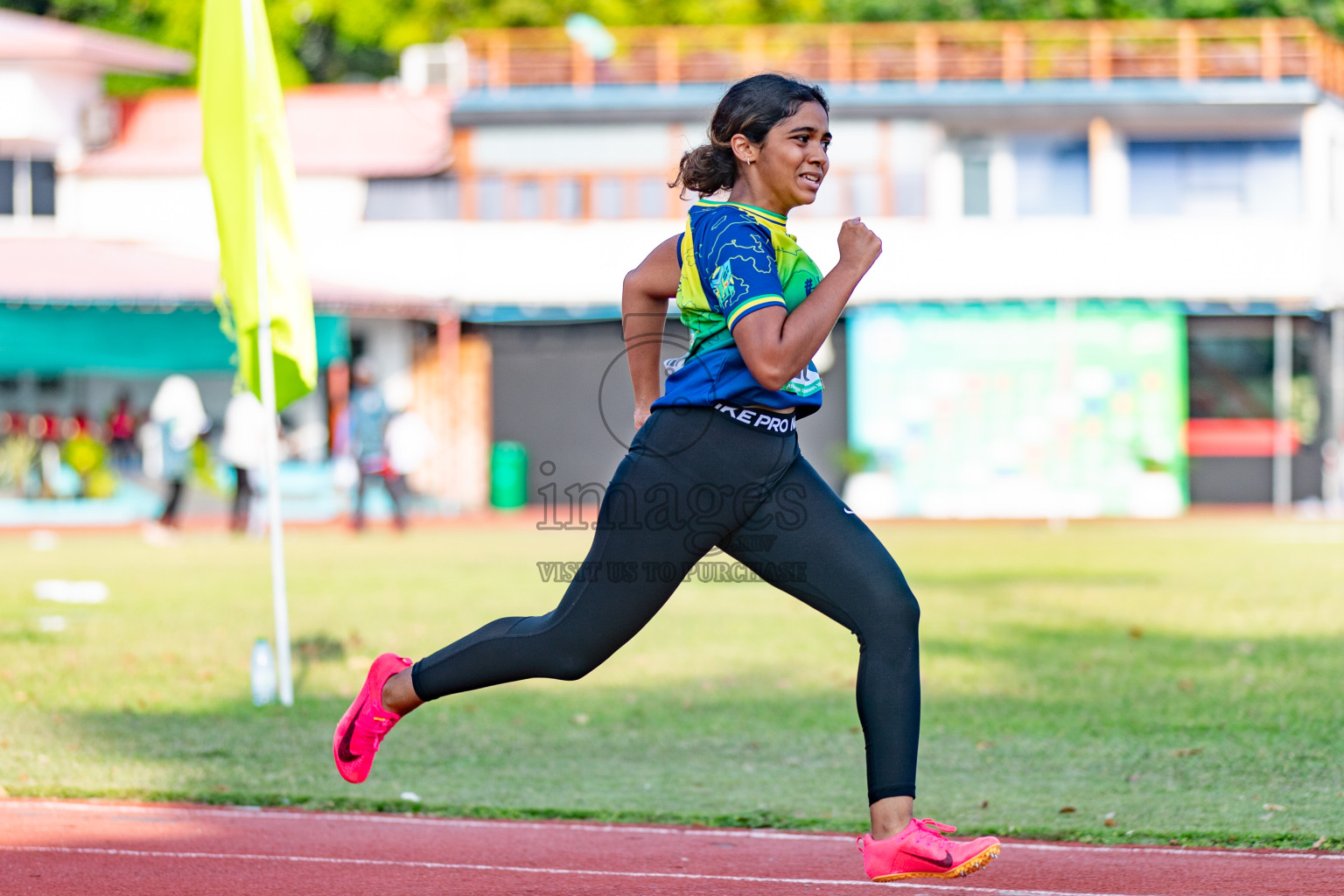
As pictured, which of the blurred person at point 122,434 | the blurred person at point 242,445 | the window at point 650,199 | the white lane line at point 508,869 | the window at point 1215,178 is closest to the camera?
the white lane line at point 508,869

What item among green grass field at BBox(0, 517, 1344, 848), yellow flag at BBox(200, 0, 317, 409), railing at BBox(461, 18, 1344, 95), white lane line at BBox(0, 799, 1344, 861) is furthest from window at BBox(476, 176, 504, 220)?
white lane line at BBox(0, 799, 1344, 861)

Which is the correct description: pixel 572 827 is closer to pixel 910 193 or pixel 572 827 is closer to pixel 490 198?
pixel 910 193

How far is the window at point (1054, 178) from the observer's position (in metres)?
31.3

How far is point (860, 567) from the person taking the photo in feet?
14.1

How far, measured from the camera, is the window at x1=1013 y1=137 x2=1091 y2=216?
3127 cm

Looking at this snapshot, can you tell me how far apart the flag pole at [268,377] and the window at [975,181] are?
24.3m

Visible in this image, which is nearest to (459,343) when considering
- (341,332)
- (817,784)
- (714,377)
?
(341,332)

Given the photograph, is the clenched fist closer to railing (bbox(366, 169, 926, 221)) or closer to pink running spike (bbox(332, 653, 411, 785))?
pink running spike (bbox(332, 653, 411, 785))

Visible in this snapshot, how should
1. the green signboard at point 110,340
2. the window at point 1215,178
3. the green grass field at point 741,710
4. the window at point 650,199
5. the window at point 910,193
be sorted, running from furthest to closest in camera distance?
1. the window at point 650,199
2. the window at point 910,193
3. the window at point 1215,178
4. the green signboard at point 110,340
5. the green grass field at point 741,710

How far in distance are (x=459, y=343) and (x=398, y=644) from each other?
21.0 metres

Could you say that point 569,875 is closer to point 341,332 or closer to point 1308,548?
point 1308,548

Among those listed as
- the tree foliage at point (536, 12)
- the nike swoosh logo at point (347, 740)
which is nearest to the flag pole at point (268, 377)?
the nike swoosh logo at point (347, 740)

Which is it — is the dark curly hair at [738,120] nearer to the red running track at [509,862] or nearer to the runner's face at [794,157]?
the runner's face at [794,157]

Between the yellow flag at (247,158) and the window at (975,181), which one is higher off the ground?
the window at (975,181)
